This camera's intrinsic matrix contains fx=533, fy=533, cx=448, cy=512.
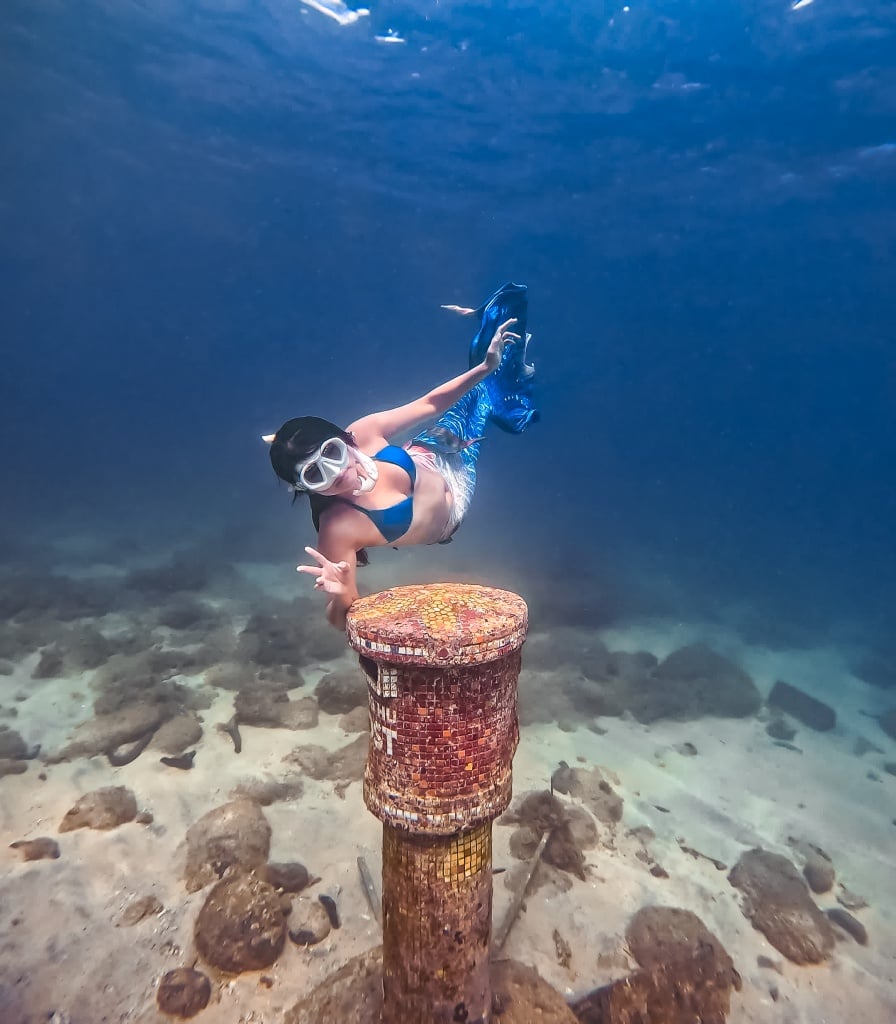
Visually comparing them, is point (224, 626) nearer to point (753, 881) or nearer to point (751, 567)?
point (753, 881)

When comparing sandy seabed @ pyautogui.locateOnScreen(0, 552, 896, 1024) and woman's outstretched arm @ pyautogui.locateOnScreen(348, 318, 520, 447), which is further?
woman's outstretched arm @ pyautogui.locateOnScreen(348, 318, 520, 447)

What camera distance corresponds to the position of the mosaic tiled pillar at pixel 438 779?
8.64 feet

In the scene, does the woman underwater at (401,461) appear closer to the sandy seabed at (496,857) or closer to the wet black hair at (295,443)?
the wet black hair at (295,443)

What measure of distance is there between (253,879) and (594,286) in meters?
43.2

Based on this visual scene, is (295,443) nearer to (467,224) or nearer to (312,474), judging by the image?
(312,474)

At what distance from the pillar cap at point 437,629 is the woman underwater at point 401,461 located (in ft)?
1.57

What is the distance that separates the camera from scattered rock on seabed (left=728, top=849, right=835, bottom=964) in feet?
15.8

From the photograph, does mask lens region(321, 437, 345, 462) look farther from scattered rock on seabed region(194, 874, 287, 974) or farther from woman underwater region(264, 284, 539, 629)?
scattered rock on seabed region(194, 874, 287, 974)

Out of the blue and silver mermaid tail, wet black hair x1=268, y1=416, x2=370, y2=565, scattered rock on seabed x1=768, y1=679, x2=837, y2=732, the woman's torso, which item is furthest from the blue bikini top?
scattered rock on seabed x1=768, y1=679, x2=837, y2=732

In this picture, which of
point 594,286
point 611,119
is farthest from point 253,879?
point 594,286

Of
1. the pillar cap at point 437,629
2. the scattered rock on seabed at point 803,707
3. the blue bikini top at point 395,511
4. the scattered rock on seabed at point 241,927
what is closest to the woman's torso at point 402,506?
the blue bikini top at point 395,511

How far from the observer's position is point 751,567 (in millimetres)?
34875

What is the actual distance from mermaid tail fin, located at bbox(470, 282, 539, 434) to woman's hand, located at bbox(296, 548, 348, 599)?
16.0 feet

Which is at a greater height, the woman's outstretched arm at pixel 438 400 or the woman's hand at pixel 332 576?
the woman's outstretched arm at pixel 438 400
